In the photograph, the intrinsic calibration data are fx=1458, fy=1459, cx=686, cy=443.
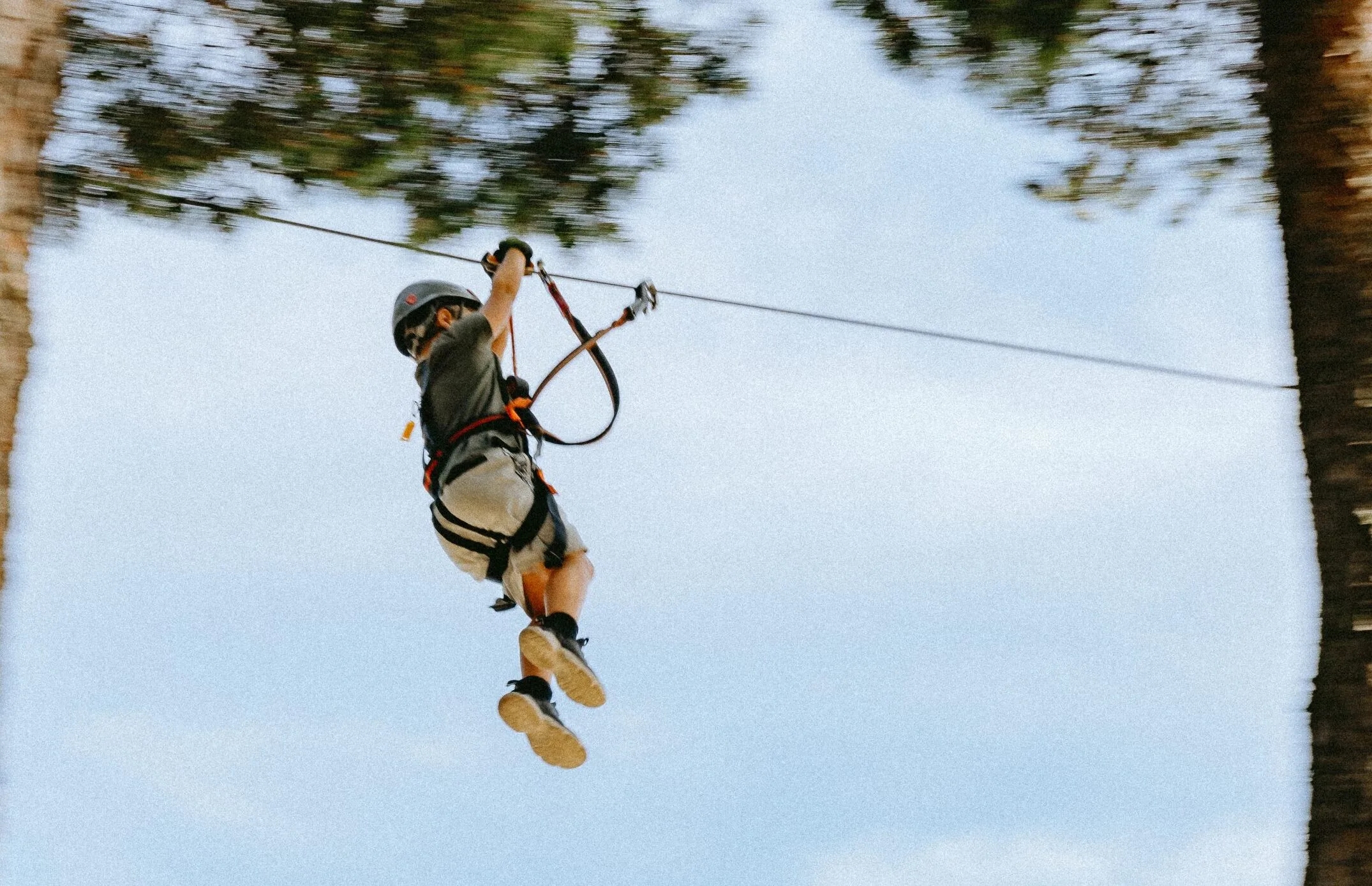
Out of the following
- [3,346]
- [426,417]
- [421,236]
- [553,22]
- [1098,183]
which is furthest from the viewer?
[1098,183]

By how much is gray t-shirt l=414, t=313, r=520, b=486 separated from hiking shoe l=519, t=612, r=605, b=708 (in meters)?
0.53

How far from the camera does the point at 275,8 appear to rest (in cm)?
400

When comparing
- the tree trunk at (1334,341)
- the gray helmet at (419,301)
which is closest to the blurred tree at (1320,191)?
the tree trunk at (1334,341)

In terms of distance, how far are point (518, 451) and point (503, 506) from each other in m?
0.19

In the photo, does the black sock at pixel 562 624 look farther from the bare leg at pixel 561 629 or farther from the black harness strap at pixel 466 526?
the black harness strap at pixel 466 526

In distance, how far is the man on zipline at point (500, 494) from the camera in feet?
12.3

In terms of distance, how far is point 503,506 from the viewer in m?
3.79

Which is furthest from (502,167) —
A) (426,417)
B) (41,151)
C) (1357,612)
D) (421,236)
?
(1357,612)

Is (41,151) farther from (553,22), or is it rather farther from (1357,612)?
(1357,612)

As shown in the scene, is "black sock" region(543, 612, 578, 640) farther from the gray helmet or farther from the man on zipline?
the gray helmet

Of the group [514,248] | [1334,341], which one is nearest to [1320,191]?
[1334,341]

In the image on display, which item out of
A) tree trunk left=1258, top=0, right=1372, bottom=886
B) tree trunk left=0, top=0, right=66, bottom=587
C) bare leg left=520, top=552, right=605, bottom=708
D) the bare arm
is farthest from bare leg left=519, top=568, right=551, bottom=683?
tree trunk left=1258, top=0, right=1372, bottom=886

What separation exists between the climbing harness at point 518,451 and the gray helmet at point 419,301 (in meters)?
0.13

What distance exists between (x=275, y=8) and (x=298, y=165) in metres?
0.43
